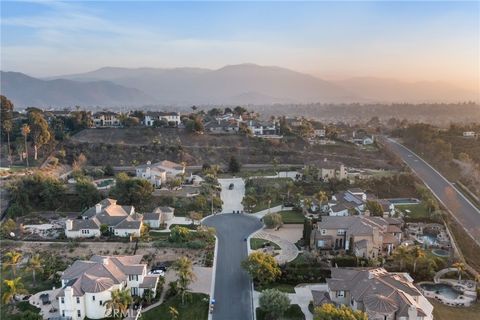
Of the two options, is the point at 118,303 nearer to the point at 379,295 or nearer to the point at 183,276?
the point at 183,276

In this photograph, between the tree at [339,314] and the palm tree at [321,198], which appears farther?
the palm tree at [321,198]

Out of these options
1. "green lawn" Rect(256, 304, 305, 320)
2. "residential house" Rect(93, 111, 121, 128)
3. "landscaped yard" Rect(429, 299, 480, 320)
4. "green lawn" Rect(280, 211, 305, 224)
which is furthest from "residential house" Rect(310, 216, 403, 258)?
"residential house" Rect(93, 111, 121, 128)

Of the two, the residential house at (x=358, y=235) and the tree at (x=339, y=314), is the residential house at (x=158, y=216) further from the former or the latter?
the tree at (x=339, y=314)

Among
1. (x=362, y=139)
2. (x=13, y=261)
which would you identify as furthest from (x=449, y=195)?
(x=13, y=261)

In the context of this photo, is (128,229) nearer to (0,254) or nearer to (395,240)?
(0,254)

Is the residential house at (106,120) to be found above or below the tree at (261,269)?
above

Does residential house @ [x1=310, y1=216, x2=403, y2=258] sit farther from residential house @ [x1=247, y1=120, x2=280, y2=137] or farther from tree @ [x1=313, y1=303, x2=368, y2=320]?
residential house @ [x1=247, y1=120, x2=280, y2=137]

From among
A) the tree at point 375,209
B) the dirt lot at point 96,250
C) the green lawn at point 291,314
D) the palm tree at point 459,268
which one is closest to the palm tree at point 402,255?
the palm tree at point 459,268
